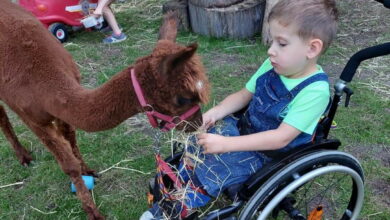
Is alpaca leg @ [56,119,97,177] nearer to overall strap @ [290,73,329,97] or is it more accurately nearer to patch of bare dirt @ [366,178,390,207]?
overall strap @ [290,73,329,97]

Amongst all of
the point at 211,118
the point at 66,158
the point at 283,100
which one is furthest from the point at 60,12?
the point at 283,100

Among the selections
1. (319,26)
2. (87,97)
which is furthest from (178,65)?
(319,26)

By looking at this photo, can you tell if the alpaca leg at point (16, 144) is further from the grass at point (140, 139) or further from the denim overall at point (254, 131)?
the denim overall at point (254, 131)

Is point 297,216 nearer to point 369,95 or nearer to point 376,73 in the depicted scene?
point 369,95

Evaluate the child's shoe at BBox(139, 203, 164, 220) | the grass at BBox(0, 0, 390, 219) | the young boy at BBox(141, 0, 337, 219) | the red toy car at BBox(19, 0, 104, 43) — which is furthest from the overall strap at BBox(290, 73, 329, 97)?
the red toy car at BBox(19, 0, 104, 43)

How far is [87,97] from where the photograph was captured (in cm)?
192

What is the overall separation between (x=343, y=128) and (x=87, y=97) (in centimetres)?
217

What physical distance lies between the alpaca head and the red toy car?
3647mm

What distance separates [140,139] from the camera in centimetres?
327

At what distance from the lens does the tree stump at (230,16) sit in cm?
463

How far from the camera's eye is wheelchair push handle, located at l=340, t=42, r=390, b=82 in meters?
1.81

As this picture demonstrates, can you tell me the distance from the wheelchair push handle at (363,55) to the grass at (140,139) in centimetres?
106

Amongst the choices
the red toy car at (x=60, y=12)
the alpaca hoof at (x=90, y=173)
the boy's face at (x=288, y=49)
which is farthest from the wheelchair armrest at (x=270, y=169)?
the red toy car at (x=60, y=12)

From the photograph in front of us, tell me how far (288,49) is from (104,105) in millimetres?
896
